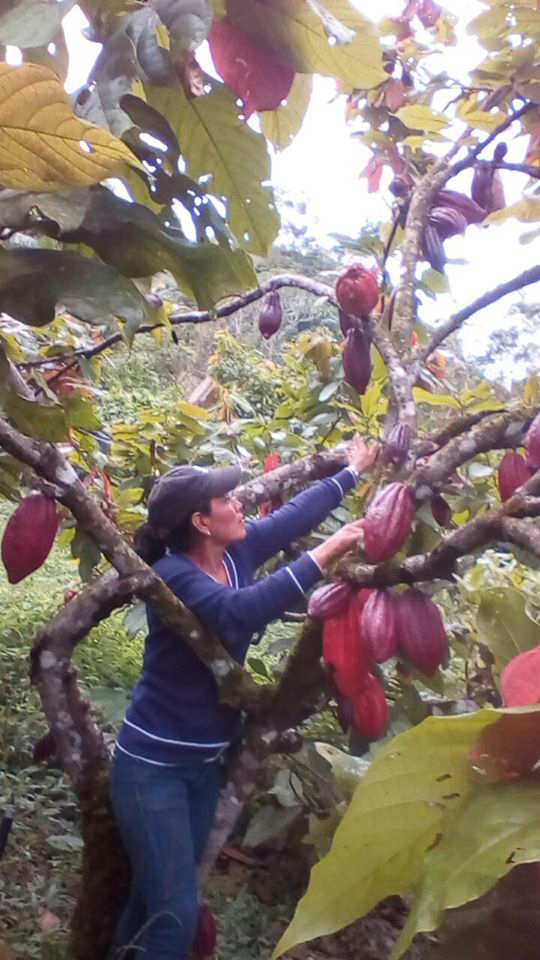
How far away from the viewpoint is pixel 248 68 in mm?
792

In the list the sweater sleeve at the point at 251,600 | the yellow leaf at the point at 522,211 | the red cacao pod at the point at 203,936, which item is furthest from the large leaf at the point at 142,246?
the red cacao pod at the point at 203,936

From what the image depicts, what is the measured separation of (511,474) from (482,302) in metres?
0.29

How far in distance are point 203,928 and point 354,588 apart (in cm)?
81

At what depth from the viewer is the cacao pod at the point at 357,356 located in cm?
142

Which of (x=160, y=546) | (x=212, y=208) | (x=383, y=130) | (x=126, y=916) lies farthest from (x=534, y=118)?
(x=126, y=916)

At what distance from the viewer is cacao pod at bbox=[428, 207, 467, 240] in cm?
145

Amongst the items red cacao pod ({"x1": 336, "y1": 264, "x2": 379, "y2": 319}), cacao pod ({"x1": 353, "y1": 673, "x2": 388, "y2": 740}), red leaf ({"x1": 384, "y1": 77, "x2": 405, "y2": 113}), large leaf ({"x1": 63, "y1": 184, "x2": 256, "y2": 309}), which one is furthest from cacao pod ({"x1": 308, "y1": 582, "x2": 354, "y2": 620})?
red leaf ({"x1": 384, "y1": 77, "x2": 405, "y2": 113})

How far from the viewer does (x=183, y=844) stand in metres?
1.34

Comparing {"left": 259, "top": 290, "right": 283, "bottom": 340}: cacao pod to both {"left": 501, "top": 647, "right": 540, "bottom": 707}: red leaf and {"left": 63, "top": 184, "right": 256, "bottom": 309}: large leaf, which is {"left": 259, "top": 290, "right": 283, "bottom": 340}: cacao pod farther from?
{"left": 501, "top": 647, "right": 540, "bottom": 707}: red leaf

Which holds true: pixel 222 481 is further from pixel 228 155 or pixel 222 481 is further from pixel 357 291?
pixel 228 155

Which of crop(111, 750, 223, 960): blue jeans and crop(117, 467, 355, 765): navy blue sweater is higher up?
crop(117, 467, 355, 765): navy blue sweater

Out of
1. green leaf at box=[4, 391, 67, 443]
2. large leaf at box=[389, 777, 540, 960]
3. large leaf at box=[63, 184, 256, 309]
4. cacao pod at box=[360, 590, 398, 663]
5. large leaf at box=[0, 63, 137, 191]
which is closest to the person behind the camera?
large leaf at box=[389, 777, 540, 960]

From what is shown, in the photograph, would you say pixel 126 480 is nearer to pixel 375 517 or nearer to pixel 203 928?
pixel 203 928

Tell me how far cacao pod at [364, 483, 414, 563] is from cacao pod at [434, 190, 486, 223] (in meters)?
0.69
